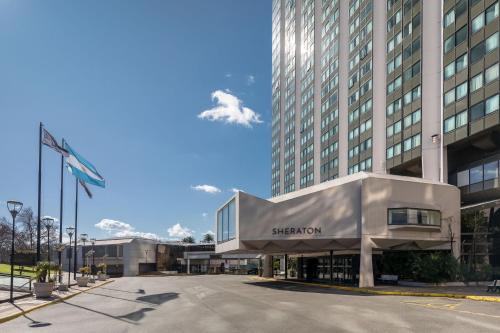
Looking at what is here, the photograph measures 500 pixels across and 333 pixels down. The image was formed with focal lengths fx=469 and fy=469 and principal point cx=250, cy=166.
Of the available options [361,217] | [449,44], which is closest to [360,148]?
[449,44]

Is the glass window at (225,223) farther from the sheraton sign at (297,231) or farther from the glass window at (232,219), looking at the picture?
the sheraton sign at (297,231)

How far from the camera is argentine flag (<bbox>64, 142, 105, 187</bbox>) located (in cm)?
3699

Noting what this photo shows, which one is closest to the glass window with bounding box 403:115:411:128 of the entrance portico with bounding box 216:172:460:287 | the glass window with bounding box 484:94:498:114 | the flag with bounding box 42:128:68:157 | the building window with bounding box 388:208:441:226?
the glass window with bounding box 484:94:498:114

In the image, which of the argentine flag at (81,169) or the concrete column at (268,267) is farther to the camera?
the concrete column at (268,267)

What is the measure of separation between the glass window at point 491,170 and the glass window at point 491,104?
492 centimetres

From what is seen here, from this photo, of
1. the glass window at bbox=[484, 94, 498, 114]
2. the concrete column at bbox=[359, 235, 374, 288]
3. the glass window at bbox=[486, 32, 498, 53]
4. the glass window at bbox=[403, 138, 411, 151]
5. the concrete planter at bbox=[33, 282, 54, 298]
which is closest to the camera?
the concrete planter at bbox=[33, 282, 54, 298]

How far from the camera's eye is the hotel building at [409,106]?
4203 cm

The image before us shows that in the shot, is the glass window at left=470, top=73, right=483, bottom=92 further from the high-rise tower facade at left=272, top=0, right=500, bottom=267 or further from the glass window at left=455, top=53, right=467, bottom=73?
the glass window at left=455, top=53, right=467, bottom=73

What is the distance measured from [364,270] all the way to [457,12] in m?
27.6

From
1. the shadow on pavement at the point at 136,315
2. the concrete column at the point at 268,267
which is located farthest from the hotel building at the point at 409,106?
the shadow on pavement at the point at 136,315

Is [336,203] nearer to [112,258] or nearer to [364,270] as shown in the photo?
[364,270]

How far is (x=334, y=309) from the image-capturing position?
22.1m

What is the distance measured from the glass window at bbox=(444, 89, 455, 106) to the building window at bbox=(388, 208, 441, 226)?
42.3ft

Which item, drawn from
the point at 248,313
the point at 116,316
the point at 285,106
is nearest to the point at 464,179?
the point at 248,313
